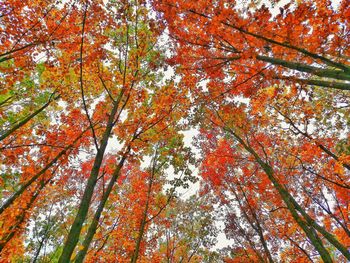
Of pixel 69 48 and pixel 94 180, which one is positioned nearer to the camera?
pixel 94 180

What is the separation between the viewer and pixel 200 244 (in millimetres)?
13062

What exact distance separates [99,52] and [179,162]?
17.1ft

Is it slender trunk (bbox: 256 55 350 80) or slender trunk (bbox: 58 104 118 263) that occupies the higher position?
slender trunk (bbox: 256 55 350 80)

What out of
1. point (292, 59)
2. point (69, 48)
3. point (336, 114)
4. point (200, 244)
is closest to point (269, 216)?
point (200, 244)

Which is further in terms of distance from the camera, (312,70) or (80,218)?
(312,70)

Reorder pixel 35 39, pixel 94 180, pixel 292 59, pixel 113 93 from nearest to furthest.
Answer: pixel 94 180
pixel 292 59
pixel 35 39
pixel 113 93

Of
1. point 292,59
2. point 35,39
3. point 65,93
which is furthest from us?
point 65,93

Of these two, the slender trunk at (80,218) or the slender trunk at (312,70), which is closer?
the slender trunk at (80,218)

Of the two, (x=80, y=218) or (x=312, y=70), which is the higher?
(x=312, y=70)

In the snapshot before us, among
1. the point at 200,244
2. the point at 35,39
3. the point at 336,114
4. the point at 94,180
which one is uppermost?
the point at 336,114

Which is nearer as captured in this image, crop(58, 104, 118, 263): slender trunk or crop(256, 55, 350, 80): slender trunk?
crop(58, 104, 118, 263): slender trunk

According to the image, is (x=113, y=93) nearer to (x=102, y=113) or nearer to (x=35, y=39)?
(x=102, y=113)

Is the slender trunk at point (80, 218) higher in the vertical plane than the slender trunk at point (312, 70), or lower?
lower

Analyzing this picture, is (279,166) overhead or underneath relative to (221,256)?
overhead
